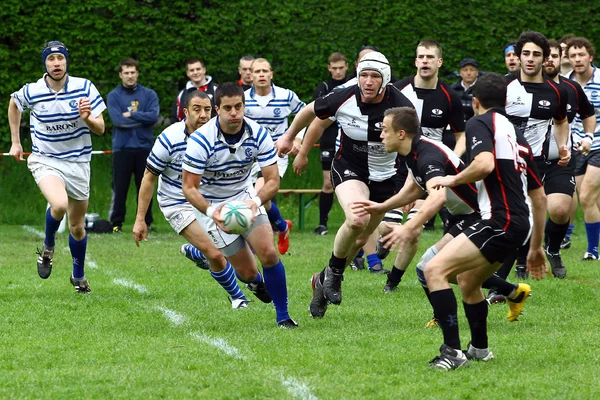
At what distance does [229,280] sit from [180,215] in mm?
667

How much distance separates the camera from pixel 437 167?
7.09 meters

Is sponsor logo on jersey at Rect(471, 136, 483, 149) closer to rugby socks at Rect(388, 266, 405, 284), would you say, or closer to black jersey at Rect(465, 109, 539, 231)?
black jersey at Rect(465, 109, 539, 231)

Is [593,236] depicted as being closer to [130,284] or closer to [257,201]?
[130,284]

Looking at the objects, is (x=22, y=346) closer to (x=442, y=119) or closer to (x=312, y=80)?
(x=442, y=119)

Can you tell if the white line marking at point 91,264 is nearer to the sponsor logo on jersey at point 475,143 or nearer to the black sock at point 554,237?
the black sock at point 554,237

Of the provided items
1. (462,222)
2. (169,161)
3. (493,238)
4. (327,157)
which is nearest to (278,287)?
(462,222)

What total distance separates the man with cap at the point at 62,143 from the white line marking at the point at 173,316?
54.1 inches

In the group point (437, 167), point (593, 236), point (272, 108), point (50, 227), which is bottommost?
point (593, 236)

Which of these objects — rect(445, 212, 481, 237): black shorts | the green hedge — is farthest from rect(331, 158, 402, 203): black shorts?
the green hedge

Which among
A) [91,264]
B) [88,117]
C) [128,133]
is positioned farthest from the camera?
[128,133]

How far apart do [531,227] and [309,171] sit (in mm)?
11771

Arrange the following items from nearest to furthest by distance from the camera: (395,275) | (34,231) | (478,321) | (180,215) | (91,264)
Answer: (478,321) → (180,215) → (395,275) → (91,264) → (34,231)

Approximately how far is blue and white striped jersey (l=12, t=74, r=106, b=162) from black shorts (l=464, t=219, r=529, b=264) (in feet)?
15.8

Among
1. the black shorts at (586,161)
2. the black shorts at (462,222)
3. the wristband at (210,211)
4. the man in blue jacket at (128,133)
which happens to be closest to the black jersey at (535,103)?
the black shorts at (586,161)
